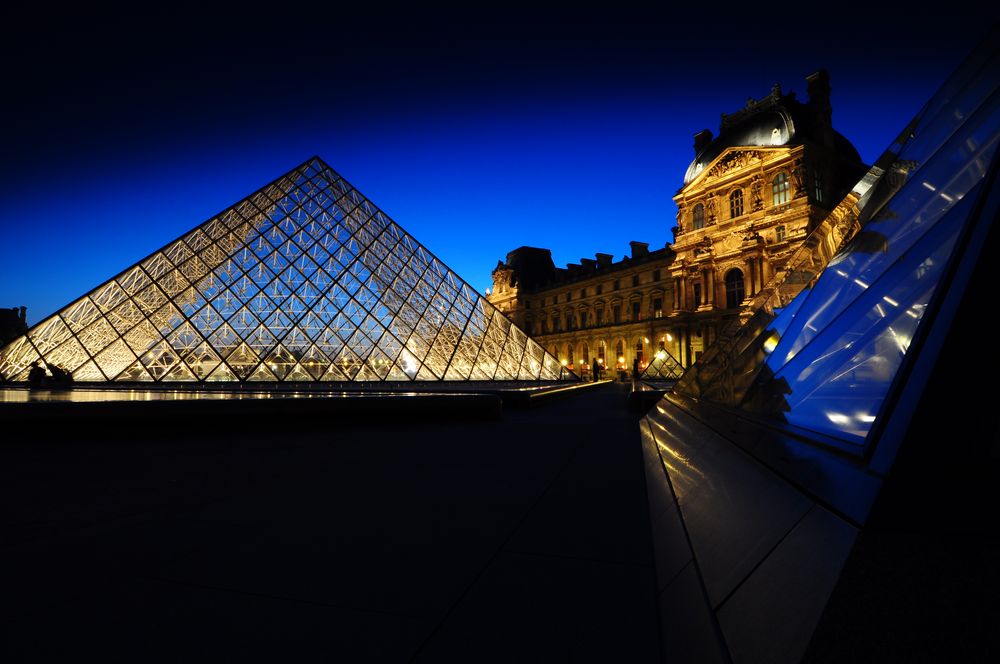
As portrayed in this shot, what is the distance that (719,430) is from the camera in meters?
2.78

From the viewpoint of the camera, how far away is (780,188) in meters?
34.8

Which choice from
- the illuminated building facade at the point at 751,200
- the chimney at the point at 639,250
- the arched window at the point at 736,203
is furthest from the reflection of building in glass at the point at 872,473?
the chimney at the point at 639,250

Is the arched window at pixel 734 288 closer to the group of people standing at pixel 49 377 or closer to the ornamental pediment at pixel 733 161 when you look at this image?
the ornamental pediment at pixel 733 161

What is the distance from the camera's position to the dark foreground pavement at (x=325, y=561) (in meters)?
1.22

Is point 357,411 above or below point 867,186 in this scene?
below

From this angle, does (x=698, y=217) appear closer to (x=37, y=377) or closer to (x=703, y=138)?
(x=703, y=138)

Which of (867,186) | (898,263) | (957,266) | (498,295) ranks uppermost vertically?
(498,295)

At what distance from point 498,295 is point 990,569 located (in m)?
67.2

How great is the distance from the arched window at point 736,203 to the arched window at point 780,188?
2326 mm

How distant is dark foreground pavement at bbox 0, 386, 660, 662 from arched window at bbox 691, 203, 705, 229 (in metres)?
40.1

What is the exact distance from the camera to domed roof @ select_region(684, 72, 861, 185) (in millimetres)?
35969

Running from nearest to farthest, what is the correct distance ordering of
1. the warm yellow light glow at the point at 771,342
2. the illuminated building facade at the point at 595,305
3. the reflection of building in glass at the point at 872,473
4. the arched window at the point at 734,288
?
the reflection of building in glass at the point at 872,473 < the warm yellow light glow at the point at 771,342 < the arched window at the point at 734,288 < the illuminated building facade at the point at 595,305

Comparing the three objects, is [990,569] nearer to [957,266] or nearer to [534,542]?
[957,266]

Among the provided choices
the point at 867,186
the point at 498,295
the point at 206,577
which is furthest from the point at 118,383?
the point at 498,295
